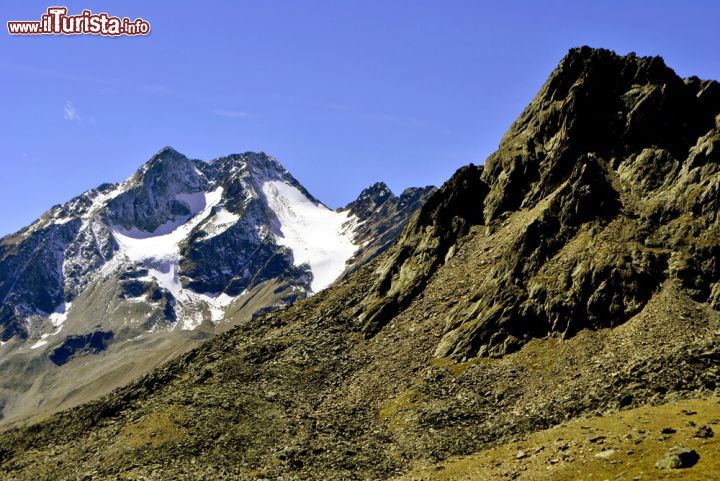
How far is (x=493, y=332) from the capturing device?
309 ft

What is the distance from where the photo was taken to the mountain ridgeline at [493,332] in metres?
75.8

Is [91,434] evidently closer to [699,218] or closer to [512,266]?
[512,266]

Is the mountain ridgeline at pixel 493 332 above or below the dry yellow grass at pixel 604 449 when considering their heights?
above

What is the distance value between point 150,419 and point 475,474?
4974 cm

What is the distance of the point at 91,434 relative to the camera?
95.8 meters

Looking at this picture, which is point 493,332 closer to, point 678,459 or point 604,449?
point 604,449

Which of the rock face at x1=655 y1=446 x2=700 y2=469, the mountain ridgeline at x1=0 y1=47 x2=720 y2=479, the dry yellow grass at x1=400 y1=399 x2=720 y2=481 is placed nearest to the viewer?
the rock face at x1=655 y1=446 x2=700 y2=469

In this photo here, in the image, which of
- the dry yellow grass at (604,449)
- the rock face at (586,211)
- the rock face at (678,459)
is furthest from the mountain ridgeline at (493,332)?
the rock face at (678,459)

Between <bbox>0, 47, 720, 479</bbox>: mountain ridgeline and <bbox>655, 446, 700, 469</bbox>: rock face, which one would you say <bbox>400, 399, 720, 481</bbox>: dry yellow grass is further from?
<bbox>0, 47, 720, 479</bbox>: mountain ridgeline

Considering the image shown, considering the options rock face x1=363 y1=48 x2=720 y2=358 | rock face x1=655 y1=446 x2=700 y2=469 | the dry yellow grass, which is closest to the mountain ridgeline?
rock face x1=363 y1=48 x2=720 y2=358

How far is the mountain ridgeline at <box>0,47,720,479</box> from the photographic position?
75750 mm

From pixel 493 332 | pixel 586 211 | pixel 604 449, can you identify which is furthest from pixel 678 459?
pixel 586 211

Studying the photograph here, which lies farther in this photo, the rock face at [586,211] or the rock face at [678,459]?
the rock face at [586,211]

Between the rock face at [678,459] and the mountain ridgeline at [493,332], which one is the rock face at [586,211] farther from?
the rock face at [678,459]
